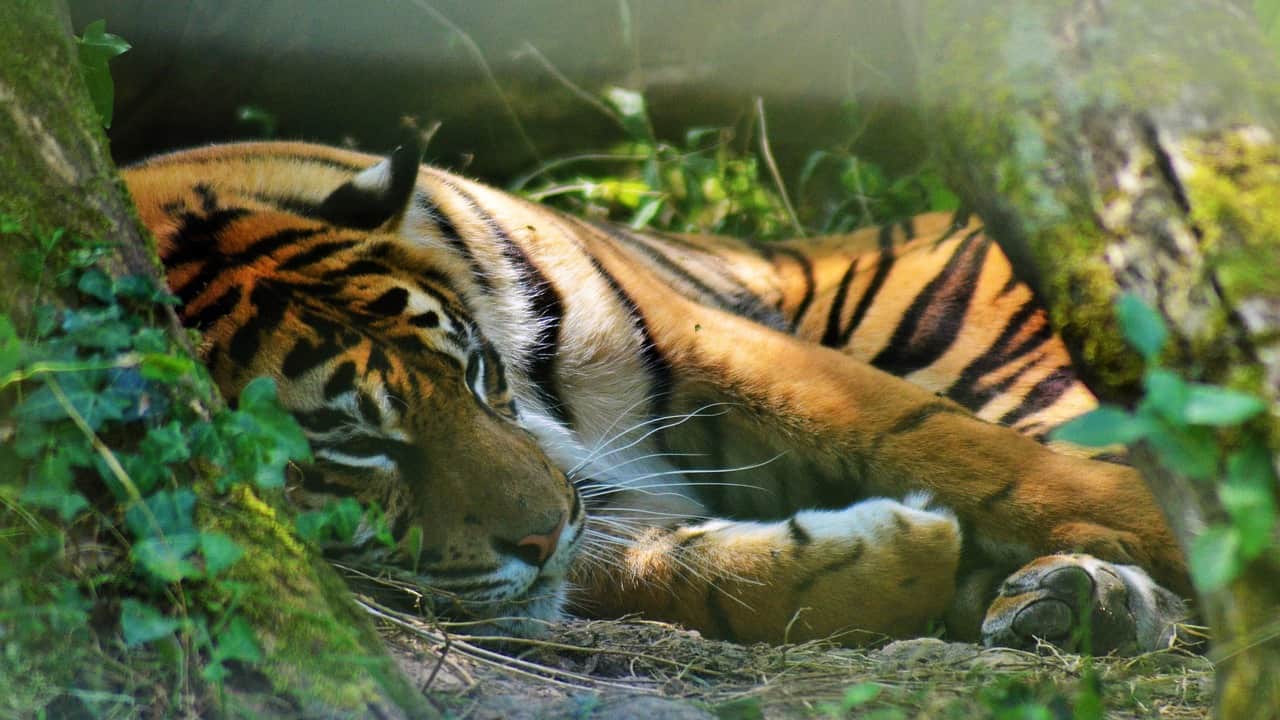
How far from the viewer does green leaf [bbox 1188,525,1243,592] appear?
3.42ft

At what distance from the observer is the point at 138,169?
8.20 ft

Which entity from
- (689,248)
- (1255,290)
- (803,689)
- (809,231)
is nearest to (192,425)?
(803,689)

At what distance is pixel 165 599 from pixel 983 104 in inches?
46.6

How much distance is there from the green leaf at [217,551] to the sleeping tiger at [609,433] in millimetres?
266

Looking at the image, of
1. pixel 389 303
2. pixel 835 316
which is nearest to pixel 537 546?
pixel 389 303

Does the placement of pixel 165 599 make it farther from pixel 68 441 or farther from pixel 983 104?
pixel 983 104

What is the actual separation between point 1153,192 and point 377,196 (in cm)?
141

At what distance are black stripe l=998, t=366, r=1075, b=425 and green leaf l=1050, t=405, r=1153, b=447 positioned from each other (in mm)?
1753

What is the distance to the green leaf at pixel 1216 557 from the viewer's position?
41.1 inches

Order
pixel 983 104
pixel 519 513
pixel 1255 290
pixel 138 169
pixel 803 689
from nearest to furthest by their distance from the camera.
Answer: pixel 1255 290 → pixel 983 104 → pixel 803 689 → pixel 519 513 → pixel 138 169

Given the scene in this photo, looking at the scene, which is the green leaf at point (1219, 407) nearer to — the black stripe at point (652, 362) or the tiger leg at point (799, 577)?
the tiger leg at point (799, 577)

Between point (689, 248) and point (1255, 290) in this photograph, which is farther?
point (689, 248)

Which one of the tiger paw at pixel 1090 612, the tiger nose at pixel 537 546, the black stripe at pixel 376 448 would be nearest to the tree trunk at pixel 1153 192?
the tiger paw at pixel 1090 612

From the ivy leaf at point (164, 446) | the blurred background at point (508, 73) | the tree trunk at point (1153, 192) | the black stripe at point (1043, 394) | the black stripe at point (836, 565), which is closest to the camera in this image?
the tree trunk at point (1153, 192)
